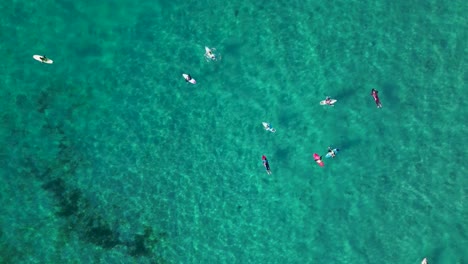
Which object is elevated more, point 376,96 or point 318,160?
point 376,96

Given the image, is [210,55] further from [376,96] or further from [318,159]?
[376,96]

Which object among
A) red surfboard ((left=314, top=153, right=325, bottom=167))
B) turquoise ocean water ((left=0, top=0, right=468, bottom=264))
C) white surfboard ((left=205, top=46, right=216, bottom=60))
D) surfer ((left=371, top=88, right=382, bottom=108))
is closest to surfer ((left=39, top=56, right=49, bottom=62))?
turquoise ocean water ((left=0, top=0, right=468, bottom=264))

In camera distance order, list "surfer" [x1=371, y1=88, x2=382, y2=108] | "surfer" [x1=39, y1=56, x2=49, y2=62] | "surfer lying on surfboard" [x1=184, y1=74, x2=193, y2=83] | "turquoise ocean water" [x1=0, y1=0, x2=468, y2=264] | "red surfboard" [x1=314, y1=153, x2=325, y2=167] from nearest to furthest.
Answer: "turquoise ocean water" [x1=0, y1=0, x2=468, y2=264]
"red surfboard" [x1=314, y1=153, x2=325, y2=167]
"surfer" [x1=39, y1=56, x2=49, y2=62]
"surfer" [x1=371, y1=88, x2=382, y2=108]
"surfer lying on surfboard" [x1=184, y1=74, x2=193, y2=83]

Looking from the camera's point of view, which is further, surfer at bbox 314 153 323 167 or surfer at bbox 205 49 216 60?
surfer at bbox 205 49 216 60

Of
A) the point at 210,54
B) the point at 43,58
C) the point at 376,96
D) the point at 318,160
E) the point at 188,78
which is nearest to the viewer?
the point at 318,160

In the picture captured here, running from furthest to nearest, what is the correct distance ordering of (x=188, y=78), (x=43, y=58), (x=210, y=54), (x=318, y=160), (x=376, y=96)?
(x=210, y=54) → (x=188, y=78) → (x=376, y=96) → (x=43, y=58) → (x=318, y=160)

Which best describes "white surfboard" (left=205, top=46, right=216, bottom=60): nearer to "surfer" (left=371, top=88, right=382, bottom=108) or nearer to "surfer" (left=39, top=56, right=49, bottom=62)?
"surfer" (left=39, top=56, right=49, bottom=62)

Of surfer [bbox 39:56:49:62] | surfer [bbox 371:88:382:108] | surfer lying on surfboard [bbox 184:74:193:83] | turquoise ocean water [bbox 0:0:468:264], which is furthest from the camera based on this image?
surfer lying on surfboard [bbox 184:74:193:83]

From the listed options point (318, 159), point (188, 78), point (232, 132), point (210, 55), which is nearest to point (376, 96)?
point (318, 159)
